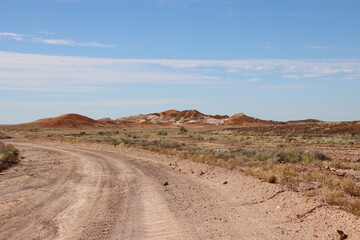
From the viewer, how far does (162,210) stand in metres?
9.33

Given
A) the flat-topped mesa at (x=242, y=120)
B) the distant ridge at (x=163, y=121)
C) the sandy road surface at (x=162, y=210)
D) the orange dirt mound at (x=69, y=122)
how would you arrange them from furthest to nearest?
the flat-topped mesa at (x=242, y=120)
the distant ridge at (x=163, y=121)
the orange dirt mound at (x=69, y=122)
the sandy road surface at (x=162, y=210)

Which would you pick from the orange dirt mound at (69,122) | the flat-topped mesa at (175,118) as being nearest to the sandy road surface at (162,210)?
the orange dirt mound at (69,122)

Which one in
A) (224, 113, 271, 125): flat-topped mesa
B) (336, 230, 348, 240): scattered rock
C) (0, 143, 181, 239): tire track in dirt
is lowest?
(336, 230, 348, 240): scattered rock

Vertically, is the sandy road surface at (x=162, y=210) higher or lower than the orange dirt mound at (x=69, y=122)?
lower

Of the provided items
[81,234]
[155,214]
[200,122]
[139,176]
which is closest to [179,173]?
[139,176]

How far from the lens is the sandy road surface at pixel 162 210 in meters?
7.33

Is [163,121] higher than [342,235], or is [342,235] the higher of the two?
[163,121]

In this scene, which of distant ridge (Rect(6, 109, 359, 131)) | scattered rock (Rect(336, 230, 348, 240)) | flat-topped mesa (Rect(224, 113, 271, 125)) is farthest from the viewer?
flat-topped mesa (Rect(224, 113, 271, 125))

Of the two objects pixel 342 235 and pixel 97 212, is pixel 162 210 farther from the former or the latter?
pixel 342 235

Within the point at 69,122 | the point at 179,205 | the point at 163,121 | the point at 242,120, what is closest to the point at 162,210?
the point at 179,205

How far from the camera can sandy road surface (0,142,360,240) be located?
24.1 feet

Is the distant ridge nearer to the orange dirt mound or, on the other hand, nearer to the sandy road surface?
the orange dirt mound

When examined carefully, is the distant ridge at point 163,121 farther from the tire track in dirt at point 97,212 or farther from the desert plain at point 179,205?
the tire track in dirt at point 97,212

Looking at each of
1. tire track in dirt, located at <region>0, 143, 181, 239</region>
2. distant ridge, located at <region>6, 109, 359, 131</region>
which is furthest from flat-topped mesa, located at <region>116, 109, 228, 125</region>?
tire track in dirt, located at <region>0, 143, 181, 239</region>
